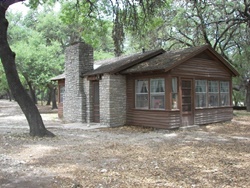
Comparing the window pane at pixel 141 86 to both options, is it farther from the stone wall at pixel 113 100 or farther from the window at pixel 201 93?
the window at pixel 201 93

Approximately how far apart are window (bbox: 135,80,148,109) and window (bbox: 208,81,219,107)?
3658 millimetres

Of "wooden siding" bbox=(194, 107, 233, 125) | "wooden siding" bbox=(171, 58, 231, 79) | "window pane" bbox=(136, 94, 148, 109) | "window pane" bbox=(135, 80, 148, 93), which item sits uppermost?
"wooden siding" bbox=(171, 58, 231, 79)

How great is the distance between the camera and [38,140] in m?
9.20

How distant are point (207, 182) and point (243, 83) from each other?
2121cm

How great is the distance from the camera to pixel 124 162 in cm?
625

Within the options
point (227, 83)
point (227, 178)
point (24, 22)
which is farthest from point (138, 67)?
point (24, 22)

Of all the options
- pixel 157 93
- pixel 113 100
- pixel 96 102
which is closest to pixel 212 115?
pixel 157 93

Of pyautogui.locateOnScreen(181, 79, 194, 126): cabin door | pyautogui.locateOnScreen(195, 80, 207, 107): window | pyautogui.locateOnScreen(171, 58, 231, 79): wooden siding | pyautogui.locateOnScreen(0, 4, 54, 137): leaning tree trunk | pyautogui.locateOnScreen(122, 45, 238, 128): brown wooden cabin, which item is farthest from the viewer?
pyautogui.locateOnScreen(195, 80, 207, 107): window

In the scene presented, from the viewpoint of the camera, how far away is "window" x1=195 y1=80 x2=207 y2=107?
519 inches

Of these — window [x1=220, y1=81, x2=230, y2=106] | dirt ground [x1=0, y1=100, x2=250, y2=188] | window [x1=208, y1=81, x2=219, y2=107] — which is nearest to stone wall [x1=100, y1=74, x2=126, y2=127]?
dirt ground [x1=0, y1=100, x2=250, y2=188]

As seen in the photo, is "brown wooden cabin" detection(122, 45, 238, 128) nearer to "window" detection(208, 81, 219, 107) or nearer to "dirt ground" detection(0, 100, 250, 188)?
"window" detection(208, 81, 219, 107)

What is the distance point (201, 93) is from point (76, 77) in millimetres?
6893

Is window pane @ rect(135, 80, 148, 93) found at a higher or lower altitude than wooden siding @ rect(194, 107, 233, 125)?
higher

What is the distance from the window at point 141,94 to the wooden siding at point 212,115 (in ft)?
8.56
